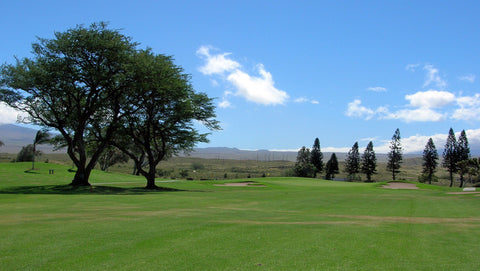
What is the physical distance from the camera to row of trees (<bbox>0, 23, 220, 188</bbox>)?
31.4 meters

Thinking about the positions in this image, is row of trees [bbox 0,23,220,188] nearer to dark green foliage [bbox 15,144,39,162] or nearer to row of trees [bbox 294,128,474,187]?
dark green foliage [bbox 15,144,39,162]

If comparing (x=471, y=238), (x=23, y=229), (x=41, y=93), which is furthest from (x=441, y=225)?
(x=41, y=93)

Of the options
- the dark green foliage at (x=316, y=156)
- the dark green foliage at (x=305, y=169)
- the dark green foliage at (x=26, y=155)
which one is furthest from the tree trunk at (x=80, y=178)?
the dark green foliage at (x=316, y=156)

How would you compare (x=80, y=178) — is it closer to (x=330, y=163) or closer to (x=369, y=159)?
(x=369, y=159)

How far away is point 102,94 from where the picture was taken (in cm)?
3666

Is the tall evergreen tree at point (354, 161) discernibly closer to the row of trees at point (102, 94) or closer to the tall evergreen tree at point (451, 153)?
the tall evergreen tree at point (451, 153)

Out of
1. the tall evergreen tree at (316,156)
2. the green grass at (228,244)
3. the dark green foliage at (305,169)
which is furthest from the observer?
the tall evergreen tree at (316,156)

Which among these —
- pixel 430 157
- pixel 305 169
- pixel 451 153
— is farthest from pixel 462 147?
pixel 305 169

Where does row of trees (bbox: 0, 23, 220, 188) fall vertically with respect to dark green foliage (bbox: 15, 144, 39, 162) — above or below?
above

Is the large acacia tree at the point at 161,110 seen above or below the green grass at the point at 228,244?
above

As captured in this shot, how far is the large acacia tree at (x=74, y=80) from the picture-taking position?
3116 centimetres

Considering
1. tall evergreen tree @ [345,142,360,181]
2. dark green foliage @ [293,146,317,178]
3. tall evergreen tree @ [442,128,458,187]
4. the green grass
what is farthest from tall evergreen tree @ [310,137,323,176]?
the green grass

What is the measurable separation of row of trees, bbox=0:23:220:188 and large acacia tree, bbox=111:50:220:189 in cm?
10

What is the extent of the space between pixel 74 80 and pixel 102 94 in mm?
4361
